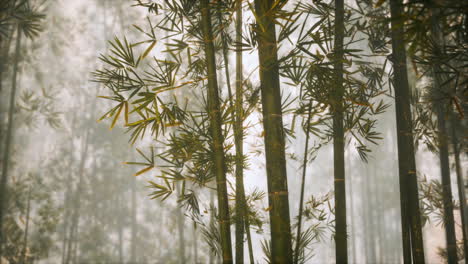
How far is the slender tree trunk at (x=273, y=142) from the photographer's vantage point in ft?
5.57

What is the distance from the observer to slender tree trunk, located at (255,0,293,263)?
1.70m

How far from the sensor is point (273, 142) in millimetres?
1750

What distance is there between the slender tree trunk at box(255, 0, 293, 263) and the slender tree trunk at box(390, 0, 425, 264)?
83cm

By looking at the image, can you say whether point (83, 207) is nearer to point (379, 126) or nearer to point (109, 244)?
point (109, 244)

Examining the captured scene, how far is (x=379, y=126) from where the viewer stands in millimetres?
10727

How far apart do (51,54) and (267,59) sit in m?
9.34

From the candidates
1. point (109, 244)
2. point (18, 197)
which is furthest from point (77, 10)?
point (109, 244)

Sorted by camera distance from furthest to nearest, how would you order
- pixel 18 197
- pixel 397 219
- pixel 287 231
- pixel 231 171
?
pixel 397 219
pixel 18 197
pixel 231 171
pixel 287 231

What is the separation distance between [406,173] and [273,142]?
101 centimetres

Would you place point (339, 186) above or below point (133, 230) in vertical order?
above

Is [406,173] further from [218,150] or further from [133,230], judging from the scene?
[133,230]

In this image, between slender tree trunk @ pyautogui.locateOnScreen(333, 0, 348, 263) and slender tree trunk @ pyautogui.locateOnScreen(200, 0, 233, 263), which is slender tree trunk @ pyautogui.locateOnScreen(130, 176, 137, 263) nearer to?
slender tree trunk @ pyautogui.locateOnScreen(333, 0, 348, 263)

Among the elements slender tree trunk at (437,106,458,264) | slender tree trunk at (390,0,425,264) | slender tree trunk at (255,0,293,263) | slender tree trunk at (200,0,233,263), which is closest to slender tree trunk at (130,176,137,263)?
slender tree trunk at (437,106,458,264)

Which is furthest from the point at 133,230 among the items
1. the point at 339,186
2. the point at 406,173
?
the point at 406,173
